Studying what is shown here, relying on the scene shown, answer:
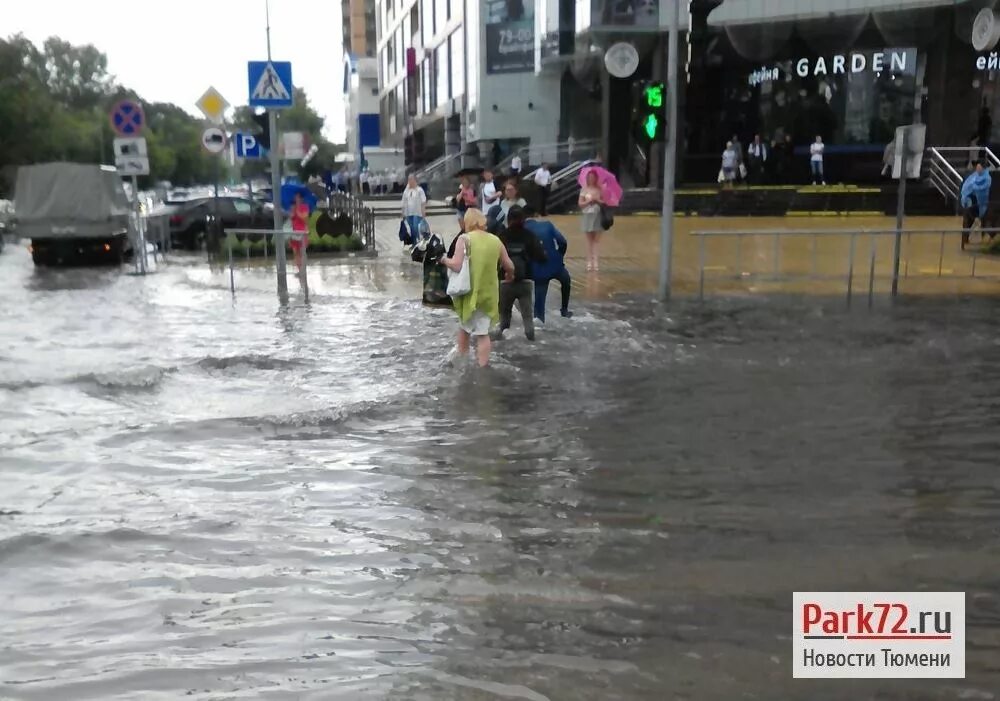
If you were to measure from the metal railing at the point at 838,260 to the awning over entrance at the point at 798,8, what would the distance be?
13.6 meters

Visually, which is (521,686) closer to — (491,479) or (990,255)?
(491,479)

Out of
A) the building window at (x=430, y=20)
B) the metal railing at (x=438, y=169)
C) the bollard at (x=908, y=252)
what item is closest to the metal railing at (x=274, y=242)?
the bollard at (x=908, y=252)

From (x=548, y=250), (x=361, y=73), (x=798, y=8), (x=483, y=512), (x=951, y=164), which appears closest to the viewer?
(x=483, y=512)

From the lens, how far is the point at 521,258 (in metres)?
11.5

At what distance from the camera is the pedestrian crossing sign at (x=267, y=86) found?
609 inches

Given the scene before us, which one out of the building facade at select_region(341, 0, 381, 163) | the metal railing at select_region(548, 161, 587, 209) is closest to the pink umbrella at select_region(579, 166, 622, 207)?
the metal railing at select_region(548, 161, 587, 209)

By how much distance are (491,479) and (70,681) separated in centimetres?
324

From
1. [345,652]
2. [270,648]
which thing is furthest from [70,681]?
[345,652]

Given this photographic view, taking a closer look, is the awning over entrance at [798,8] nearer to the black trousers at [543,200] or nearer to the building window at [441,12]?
the black trousers at [543,200]

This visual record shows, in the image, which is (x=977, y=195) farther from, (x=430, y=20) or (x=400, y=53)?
(x=400, y=53)

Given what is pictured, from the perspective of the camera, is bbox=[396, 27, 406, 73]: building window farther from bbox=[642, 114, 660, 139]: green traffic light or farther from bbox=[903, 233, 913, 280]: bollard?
bbox=[642, 114, 660, 139]: green traffic light

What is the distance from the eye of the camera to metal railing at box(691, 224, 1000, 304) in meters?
15.9

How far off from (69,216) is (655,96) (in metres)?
16.4

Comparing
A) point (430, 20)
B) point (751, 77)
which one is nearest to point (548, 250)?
point (751, 77)
